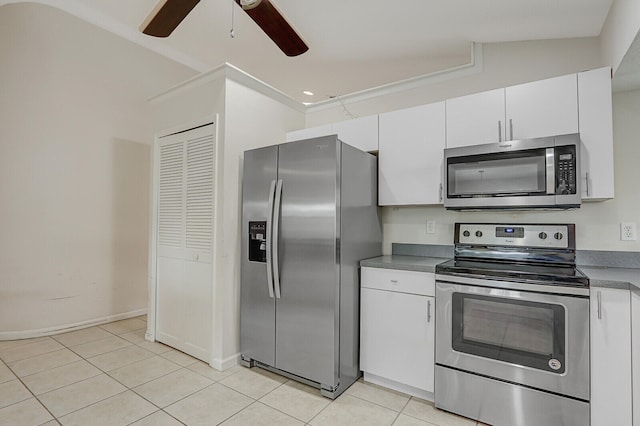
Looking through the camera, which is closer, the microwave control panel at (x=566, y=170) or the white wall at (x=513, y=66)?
the microwave control panel at (x=566, y=170)

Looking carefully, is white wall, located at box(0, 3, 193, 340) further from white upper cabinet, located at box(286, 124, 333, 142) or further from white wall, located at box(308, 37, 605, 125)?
white wall, located at box(308, 37, 605, 125)

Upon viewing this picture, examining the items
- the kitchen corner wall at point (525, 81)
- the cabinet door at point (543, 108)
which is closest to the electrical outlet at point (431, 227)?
the kitchen corner wall at point (525, 81)

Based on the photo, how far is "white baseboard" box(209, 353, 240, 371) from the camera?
103 inches

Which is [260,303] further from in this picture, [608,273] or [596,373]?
[608,273]

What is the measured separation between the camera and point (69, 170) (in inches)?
139

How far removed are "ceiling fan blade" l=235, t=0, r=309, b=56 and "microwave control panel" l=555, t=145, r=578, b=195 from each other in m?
1.82

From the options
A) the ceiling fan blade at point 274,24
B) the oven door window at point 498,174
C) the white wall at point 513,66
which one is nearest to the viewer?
the ceiling fan blade at point 274,24

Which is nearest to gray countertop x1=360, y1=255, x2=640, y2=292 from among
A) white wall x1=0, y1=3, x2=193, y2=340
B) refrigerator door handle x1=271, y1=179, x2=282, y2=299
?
refrigerator door handle x1=271, y1=179, x2=282, y2=299

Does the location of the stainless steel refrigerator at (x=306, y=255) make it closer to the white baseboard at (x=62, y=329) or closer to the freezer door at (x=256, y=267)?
the freezer door at (x=256, y=267)

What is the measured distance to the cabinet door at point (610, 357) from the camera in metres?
1.59

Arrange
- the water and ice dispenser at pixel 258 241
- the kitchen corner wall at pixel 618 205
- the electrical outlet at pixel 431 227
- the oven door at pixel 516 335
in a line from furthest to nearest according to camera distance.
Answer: the electrical outlet at pixel 431 227 < the water and ice dispenser at pixel 258 241 < the kitchen corner wall at pixel 618 205 < the oven door at pixel 516 335

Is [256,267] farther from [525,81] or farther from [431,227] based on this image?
[525,81]

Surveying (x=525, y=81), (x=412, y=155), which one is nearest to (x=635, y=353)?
(x=412, y=155)

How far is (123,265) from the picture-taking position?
13.0 feet
